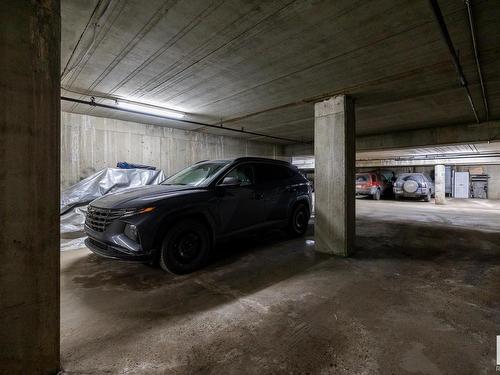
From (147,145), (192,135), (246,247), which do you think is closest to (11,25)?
(246,247)

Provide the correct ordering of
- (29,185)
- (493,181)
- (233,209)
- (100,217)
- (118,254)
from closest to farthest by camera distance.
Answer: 1. (29,185)
2. (118,254)
3. (100,217)
4. (233,209)
5. (493,181)

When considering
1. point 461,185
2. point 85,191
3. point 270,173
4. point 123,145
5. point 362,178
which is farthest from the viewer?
point 461,185

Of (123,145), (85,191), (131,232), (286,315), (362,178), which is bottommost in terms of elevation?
(286,315)

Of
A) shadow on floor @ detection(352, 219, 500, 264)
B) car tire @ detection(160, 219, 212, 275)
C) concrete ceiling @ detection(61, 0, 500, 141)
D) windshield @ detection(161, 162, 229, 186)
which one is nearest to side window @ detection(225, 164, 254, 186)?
windshield @ detection(161, 162, 229, 186)

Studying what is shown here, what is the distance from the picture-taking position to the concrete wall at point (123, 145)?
644 cm

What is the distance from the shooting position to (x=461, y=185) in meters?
20.3

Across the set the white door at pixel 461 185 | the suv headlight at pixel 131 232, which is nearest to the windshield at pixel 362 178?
the white door at pixel 461 185

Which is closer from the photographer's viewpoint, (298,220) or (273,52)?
(273,52)

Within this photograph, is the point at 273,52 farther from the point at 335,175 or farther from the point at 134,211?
the point at 134,211

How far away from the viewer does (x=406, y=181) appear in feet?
51.2

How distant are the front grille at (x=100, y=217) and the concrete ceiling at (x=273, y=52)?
2.07 meters

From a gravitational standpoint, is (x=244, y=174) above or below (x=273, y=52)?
below

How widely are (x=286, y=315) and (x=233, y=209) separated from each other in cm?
198

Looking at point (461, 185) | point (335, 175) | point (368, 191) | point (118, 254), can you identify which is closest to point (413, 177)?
point (368, 191)
